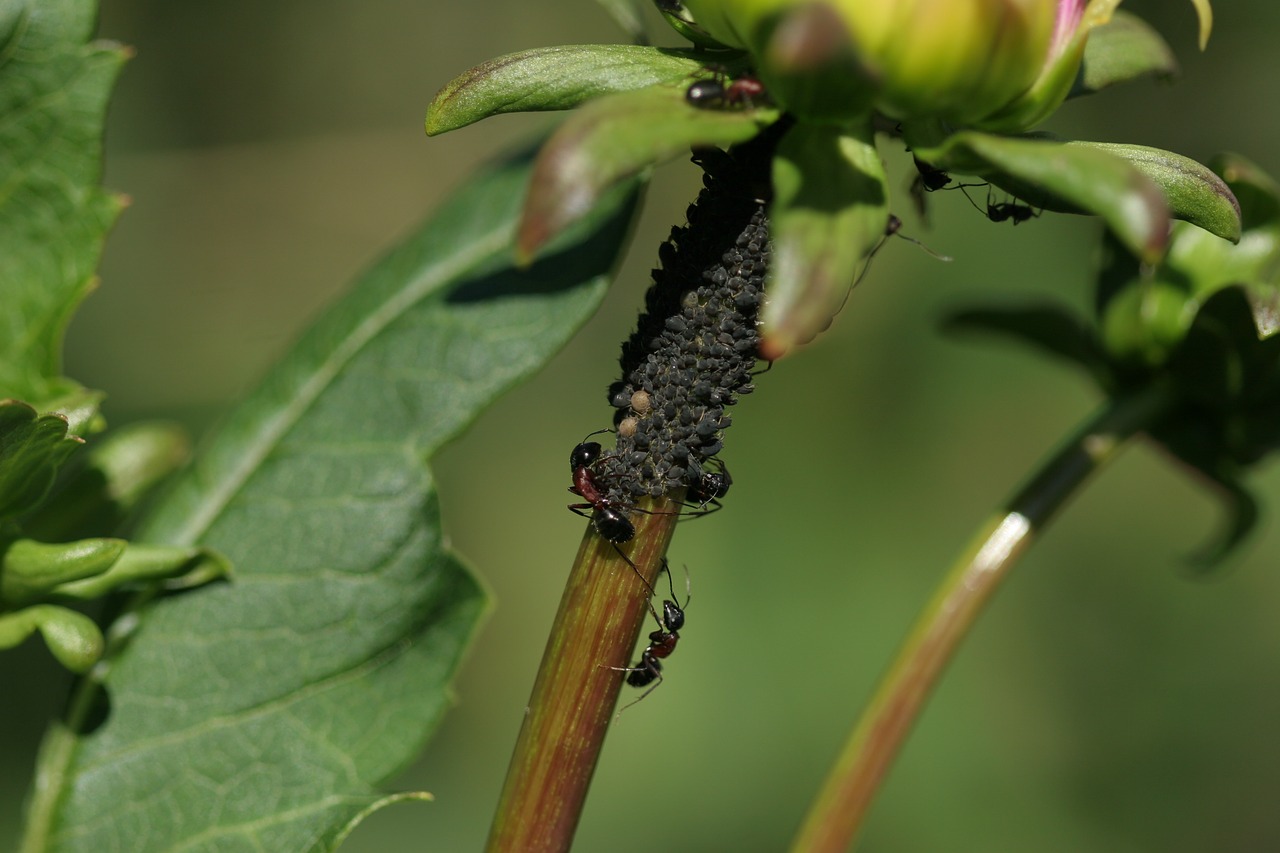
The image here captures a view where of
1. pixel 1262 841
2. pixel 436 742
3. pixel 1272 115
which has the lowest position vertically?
pixel 436 742

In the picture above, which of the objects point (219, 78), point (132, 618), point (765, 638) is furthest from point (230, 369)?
point (132, 618)

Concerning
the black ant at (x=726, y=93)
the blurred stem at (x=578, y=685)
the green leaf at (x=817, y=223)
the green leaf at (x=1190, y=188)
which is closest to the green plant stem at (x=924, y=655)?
the blurred stem at (x=578, y=685)

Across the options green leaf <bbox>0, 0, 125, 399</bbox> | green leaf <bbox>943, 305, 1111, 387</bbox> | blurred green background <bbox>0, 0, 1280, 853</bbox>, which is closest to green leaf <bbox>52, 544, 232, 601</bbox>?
green leaf <bbox>0, 0, 125, 399</bbox>

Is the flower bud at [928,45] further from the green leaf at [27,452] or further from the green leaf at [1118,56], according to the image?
the green leaf at [27,452]

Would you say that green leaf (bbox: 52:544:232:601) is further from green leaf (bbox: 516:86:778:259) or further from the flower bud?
the flower bud

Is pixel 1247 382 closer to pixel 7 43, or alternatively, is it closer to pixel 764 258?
pixel 764 258
